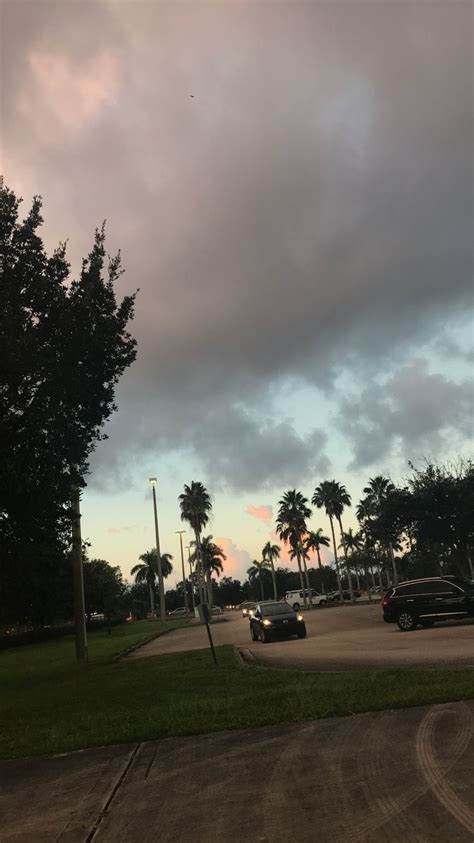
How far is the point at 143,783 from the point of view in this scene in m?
5.78

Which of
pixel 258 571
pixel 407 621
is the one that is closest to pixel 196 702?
pixel 407 621

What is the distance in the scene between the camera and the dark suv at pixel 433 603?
800 inches

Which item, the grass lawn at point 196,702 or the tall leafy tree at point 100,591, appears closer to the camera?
the grass lawn at point 196,702

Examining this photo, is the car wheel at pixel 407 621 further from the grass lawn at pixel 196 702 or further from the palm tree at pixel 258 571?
the palm tree at pixel 258 571

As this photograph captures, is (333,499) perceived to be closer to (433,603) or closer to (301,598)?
(301,598)

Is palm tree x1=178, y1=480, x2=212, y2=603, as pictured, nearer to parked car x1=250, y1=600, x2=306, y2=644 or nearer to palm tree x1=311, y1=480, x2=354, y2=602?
palm tree x1=311, y1=480, x2=354, y2=602

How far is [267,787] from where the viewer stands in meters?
5.38

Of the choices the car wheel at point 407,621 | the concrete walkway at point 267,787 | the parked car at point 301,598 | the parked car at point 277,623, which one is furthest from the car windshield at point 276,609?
the parked car at point 301,598

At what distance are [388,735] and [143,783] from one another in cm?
264

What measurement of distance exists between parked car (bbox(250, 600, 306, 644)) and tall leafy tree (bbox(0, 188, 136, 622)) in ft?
33.3

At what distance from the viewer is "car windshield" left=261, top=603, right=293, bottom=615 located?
23017 mm

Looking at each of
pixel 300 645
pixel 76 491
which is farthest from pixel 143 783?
A: pixel 300 645

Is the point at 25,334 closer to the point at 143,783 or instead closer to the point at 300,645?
the point at 143,783

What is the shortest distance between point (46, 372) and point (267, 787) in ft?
30.1
